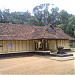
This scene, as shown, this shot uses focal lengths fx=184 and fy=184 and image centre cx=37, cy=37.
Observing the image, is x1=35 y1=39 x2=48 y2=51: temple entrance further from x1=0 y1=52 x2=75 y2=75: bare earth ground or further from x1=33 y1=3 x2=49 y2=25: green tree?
x1=33 y1=3 x2=49 y2=25: green tree

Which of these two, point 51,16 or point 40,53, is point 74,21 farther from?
A: point 40,53

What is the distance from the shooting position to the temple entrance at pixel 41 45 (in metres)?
30.2

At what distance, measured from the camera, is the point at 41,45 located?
31734 millimetres

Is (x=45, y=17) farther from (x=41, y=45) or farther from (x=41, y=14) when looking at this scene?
(x=41, y=45)

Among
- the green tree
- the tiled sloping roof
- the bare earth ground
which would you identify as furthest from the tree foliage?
the bare earth ground

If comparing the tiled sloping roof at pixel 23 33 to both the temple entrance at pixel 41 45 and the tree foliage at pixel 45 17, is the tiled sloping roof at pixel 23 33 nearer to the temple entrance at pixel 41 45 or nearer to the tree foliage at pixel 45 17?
the temple entrance at pixel 41 45

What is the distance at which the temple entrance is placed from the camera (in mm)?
30237

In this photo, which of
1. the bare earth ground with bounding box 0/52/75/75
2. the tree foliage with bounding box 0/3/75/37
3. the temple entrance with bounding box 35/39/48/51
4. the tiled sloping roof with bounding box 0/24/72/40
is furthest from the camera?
the tree foliage with bounding box 0/3/75/37

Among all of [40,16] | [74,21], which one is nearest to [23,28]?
[74,21]

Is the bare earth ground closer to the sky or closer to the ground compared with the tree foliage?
closer to the ground

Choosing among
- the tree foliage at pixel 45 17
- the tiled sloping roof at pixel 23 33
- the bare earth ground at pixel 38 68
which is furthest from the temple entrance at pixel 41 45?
the tree foliage at pixel 45 17

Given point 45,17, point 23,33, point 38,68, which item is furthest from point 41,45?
point 45,17

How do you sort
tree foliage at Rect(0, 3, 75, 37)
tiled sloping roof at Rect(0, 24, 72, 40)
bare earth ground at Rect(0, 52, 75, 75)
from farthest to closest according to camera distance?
tree foliage at Rect(0, 3, 75, 37)
tiled sloping roof at Rect(0, 24, 72, 40)
bare earth ground at Rect(0, 52, 75, 75)

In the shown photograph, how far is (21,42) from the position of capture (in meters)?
28.0
